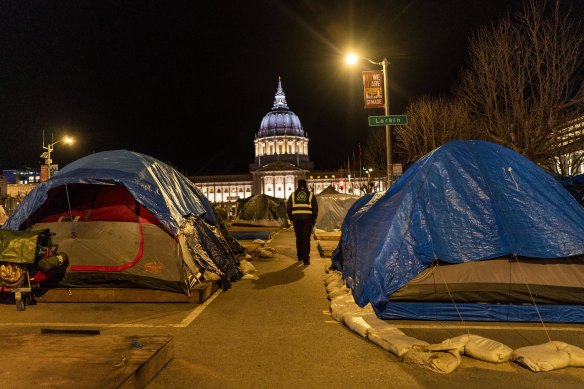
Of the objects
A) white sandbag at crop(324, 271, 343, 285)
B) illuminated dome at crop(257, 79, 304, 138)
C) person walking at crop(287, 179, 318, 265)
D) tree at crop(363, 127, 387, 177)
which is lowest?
white sandbag at crop(324, 271, 343, 285)

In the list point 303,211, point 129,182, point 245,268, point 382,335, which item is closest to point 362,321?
point 382,335

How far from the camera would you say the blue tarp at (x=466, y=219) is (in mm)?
5793

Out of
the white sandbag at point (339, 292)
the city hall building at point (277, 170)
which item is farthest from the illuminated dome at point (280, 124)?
the white sandbag at point (339, 292)

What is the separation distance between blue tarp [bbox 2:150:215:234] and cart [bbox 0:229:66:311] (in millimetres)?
978

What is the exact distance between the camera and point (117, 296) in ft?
23.1

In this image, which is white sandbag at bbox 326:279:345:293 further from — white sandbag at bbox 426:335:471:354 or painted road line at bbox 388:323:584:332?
white sandbag at bbox 426:335:471:354

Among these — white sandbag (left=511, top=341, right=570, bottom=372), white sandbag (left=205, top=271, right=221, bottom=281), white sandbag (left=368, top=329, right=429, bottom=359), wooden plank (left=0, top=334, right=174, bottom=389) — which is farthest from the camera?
white sandbag (left=205, top=271, right=221, bottom=281)

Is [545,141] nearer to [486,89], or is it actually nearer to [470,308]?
[486,89]

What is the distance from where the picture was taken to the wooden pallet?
22.9ft

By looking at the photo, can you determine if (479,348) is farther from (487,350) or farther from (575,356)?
(575,356)

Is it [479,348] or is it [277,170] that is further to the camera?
[277,170]

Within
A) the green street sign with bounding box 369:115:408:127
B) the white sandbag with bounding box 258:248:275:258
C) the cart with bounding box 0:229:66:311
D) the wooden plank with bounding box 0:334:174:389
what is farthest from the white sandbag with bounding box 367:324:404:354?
the green street sign with bounding box 369:115:408:127

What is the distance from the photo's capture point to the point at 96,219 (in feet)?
25.5

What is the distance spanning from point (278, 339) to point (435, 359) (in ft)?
6.05
